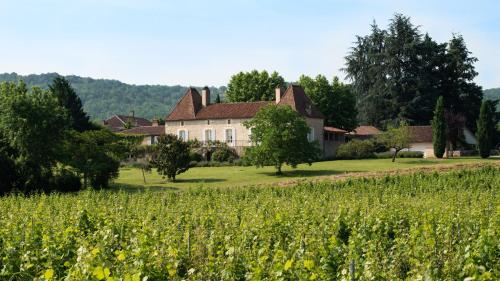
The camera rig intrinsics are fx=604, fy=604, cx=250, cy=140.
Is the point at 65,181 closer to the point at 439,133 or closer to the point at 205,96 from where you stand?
the point at 205,96

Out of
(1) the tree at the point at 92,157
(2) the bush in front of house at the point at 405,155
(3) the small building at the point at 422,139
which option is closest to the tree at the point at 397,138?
(2) the bush in front of house at the point at 405,155

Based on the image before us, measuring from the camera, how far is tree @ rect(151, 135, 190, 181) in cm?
3622

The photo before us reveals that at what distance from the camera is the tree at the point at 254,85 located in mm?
64500

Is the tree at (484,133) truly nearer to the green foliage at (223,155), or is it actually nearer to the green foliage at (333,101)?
the green foliage at (333,101)

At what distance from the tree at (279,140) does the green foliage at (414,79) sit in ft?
70.4

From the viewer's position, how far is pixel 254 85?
6462 centimetres

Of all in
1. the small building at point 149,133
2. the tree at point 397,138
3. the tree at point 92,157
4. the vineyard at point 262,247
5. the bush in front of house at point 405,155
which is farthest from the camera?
the small building at point 149,133

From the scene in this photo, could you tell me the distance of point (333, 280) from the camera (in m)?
8.59

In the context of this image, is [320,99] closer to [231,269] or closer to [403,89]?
[403,89]

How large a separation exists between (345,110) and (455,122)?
12299 millimetres

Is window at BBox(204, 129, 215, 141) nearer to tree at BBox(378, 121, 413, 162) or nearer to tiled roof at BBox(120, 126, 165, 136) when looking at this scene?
tiled roof at BBox(120, 126, 165, 136)

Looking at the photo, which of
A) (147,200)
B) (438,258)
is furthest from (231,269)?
(147,200)

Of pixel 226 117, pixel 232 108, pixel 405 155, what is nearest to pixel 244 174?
pixel 226 117

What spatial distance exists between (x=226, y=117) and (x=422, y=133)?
17.8 meters
